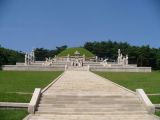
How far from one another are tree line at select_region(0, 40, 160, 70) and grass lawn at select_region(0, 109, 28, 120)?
183 ft

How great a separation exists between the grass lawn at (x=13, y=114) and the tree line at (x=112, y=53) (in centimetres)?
5567

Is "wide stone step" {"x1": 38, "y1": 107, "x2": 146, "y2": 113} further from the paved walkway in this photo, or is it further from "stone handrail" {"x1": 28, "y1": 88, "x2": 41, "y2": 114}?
"stone handrail" {"x1": 28, "y1": 88, "x2": 41, "y2": 114}

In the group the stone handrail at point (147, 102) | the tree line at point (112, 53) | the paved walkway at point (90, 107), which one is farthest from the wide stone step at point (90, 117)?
the tree line at point (112, 53)

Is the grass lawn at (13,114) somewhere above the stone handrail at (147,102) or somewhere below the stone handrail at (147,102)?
below

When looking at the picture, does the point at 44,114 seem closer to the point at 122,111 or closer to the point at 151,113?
the point at 122,111

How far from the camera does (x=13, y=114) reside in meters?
12.5

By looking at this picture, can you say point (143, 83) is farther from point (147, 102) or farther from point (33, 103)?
point (33, 103)

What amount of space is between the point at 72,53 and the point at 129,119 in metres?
61.4

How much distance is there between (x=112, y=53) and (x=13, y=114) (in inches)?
3438

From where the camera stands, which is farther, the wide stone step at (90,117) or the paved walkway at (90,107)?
the paved walkway at (90,107)

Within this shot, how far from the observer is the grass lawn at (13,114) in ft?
39.3

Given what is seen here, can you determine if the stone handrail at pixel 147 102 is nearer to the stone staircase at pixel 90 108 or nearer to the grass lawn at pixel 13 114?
the stone staircase at pixel 90 108

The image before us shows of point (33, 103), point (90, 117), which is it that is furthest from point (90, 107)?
point (33, 103)

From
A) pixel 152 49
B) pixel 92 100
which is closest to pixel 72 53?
pixel 152 49
